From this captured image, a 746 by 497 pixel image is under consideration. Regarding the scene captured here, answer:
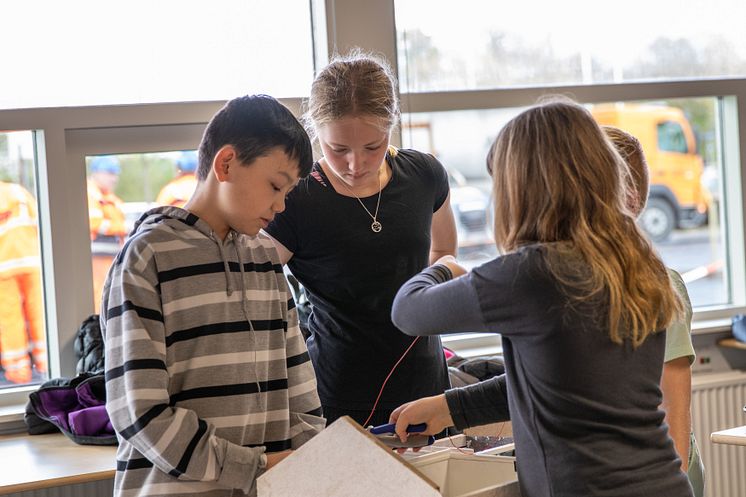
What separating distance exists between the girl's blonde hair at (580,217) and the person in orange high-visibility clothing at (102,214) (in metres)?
1.95

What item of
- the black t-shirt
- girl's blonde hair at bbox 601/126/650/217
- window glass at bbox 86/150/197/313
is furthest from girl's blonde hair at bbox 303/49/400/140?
window glass at bbox 86/150/197/313

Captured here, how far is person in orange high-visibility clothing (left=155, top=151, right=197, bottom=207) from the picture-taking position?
118 inches

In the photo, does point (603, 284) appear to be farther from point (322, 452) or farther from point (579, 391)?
point (322, 452)

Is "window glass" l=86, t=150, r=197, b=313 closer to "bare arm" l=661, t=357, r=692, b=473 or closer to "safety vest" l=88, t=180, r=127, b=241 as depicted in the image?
"safety vest" l=88, t=180, r=127, b=241

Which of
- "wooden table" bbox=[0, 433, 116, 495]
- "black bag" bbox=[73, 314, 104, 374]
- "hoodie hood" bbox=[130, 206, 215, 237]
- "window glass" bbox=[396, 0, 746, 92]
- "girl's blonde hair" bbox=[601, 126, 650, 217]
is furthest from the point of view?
"window glass" bbox=[396, 0, 746, 92]

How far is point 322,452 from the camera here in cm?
120

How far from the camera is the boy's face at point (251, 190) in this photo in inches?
54.2

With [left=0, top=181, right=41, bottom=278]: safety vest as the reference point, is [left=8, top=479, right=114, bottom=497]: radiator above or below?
below

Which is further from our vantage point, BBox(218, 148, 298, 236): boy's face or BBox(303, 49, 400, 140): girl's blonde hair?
BBox(303, 49, 400, 140): girl's blonde hair

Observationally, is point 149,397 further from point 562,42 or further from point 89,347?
point 562,42

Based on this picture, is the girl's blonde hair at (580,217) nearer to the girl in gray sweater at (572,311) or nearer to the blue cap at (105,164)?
the girl in gray sweater at (572,311)

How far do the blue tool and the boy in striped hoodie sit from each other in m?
A: 0.10

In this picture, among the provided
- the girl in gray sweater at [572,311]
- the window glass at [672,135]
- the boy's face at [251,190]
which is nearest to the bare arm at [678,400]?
the girl in gray sweater at [572,311]

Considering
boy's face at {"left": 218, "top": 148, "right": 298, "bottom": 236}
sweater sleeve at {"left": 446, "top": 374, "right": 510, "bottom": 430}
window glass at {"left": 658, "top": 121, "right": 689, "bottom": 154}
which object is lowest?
sweater sleeve at {"left": 446, "top": 374, "right": 510, "bottom": 430}
